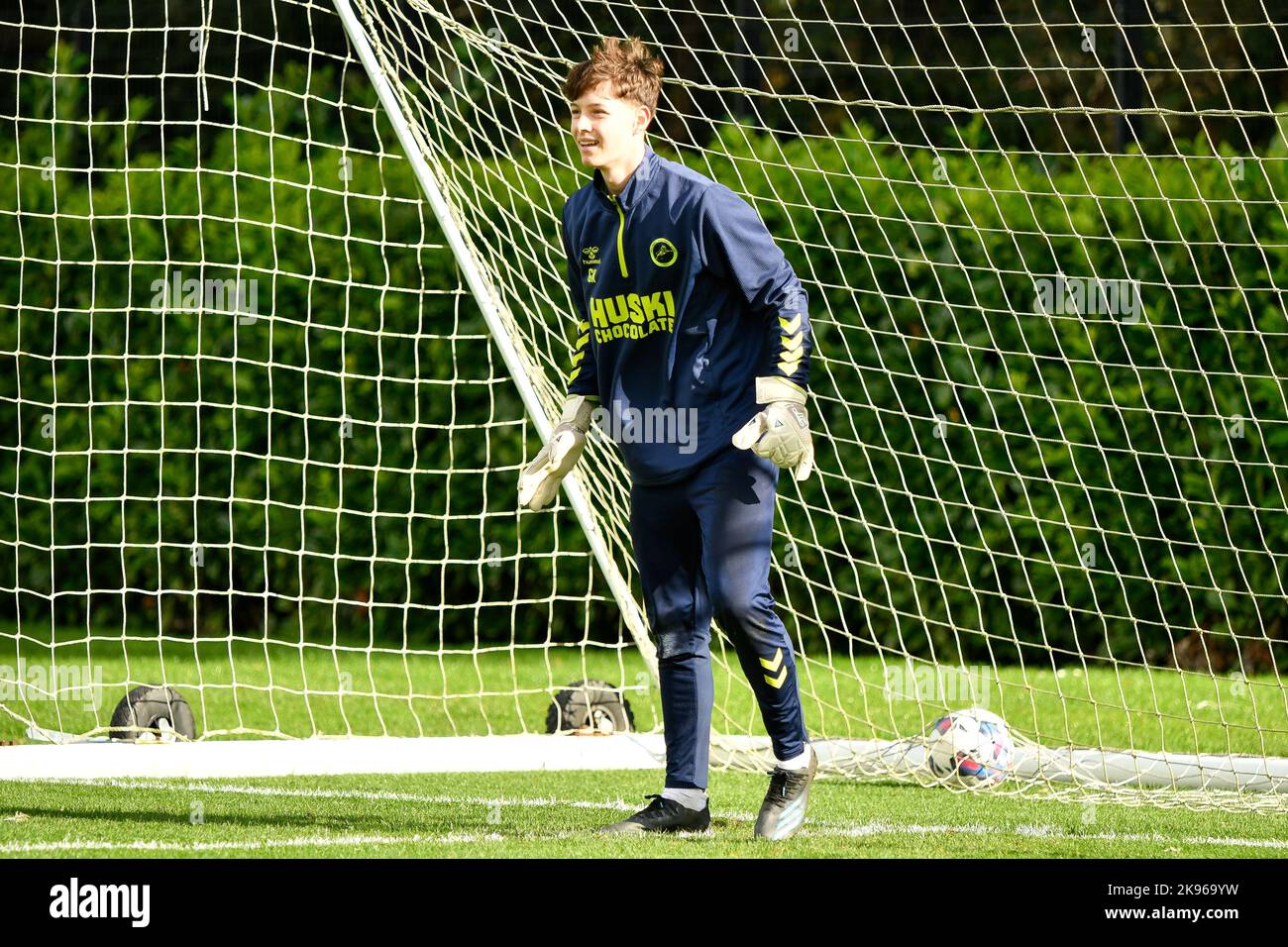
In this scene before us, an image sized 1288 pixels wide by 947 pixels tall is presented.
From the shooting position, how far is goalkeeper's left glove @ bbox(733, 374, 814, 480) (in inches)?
156

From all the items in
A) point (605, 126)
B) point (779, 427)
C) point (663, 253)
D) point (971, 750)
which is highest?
point (605, 126)

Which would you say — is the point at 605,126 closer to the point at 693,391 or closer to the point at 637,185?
the point at 637,185

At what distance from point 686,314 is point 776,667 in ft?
2.96

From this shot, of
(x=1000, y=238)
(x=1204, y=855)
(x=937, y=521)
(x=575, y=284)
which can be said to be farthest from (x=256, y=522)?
(x=1204, y=855)

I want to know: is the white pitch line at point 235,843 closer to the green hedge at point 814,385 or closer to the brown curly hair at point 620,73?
the brown curly hair at point 620,73

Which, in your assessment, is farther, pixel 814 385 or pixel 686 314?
pixel 814 385

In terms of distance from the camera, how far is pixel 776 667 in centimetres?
414

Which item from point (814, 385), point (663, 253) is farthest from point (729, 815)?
point (814, 385)

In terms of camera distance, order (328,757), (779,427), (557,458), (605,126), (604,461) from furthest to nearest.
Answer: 1. (604,461)
2. (328,757)
3. (557,458)
4. (605,126)
5. (779,427)

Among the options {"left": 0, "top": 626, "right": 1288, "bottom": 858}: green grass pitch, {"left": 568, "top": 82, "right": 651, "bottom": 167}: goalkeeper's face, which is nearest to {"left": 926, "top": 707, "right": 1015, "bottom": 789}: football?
{"left": 0, "top": 626, "right": 1288, "bottom": 858}: green grass pitch

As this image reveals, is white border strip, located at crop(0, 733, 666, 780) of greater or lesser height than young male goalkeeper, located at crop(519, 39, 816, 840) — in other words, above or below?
below

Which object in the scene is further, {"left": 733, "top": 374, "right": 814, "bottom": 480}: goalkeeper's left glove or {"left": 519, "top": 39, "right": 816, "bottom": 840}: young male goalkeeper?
{"left": 519, "top": 39, "right": 816, "bottom": 840}: young male goalkeeper

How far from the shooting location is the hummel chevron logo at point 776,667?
4133mm

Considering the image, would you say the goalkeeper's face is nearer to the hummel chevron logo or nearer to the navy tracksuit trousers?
the navy tracksuit trousers
